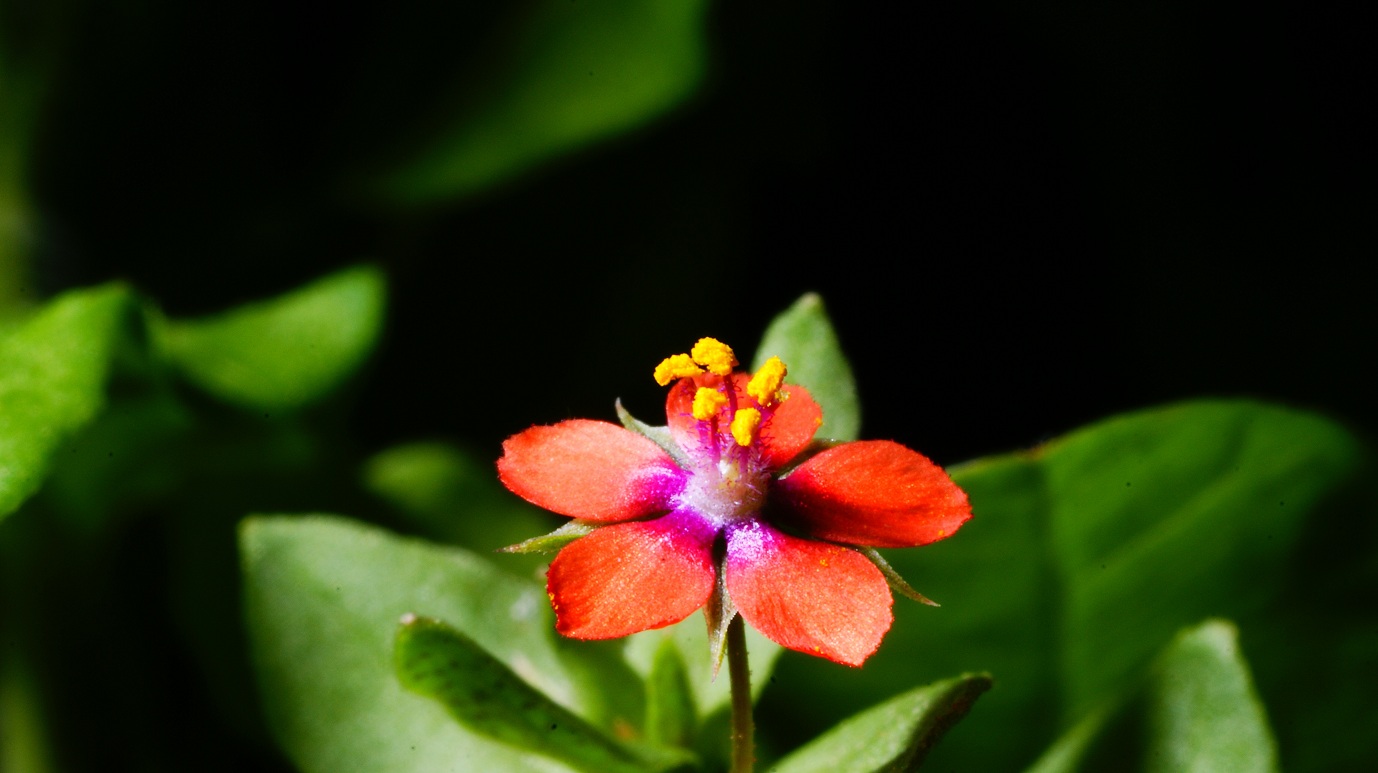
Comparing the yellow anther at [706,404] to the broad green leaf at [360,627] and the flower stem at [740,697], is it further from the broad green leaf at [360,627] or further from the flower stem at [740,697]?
the broad green leaf at [360,627]

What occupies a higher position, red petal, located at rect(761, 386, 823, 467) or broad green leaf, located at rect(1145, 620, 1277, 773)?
red petal, located at rect(761, 386, 823, 467)

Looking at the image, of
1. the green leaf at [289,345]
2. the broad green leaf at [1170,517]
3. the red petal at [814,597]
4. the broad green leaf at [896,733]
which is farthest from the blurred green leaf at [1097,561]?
the green leaf at [289,345]

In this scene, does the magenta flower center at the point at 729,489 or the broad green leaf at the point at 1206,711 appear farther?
the broad green leaf at the point at 1206,711

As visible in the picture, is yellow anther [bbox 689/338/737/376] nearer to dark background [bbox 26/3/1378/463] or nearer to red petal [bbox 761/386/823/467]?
red petal [bbox 761/386/823/467]

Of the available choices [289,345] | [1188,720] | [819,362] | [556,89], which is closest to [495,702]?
[819,362]

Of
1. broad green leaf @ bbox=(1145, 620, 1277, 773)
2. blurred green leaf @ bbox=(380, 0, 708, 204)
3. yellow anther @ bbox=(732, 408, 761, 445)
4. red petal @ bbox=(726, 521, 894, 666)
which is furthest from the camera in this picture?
blurred green leaf @ bbox=(380, 0, 708, 204)

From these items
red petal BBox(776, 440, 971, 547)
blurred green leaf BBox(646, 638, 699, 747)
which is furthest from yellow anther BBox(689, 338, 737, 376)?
blurred green leaf BBox(646, 638, 699, 747)

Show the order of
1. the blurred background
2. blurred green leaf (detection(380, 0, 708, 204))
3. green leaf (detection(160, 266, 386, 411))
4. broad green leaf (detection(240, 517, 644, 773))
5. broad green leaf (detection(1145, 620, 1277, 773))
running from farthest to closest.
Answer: the blurred background
blurred green leaf (detection(380, 0, 708, 204))
green leaf (detection(160, 266, 386, 411))
broad green leaf (detection(240, 517, 644, 773))
broad green leaf (detection(1145, 620, 1277, 773))

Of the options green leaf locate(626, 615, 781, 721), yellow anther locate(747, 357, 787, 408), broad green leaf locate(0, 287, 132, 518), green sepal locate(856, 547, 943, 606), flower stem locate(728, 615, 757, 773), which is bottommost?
green leaf locate(626, 615, 781, 721)
